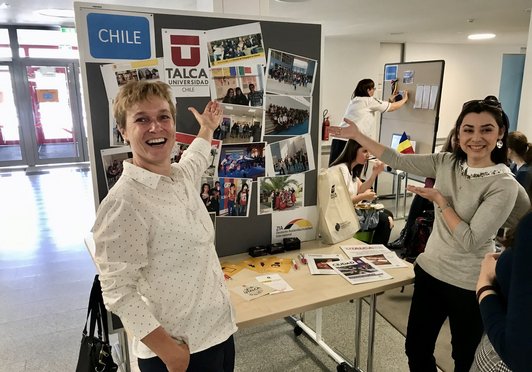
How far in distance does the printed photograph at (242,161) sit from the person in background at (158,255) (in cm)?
61

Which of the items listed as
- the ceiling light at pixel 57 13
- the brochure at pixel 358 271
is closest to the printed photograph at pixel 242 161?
the brochure at pixel 358 271

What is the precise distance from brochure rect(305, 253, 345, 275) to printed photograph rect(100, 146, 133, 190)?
3.26ft

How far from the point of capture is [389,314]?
2.95 meters

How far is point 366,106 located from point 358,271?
3067 millimetres

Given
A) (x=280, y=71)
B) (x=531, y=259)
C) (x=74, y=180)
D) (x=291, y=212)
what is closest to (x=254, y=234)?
(x=291, y=212)

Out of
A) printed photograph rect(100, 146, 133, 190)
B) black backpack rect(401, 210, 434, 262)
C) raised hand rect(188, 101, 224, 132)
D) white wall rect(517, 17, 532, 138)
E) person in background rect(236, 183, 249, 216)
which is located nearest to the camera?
printed photograph rect(100, 146, 133, 190)

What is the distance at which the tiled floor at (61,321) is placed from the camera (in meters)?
2.41

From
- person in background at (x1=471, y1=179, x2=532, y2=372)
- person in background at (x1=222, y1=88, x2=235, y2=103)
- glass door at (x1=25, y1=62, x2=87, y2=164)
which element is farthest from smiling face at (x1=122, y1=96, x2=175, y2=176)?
glass door at (x1=25, y1=62, x2=87, y2=164)

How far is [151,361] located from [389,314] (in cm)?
225

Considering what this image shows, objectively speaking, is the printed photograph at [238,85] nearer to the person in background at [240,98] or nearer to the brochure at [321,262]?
the person in background at [240,98]

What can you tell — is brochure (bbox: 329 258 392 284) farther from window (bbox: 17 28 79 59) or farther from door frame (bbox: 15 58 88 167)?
window (bbox: 17 28 79 59)

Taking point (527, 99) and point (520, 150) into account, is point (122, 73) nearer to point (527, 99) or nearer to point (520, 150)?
point (520, 150)

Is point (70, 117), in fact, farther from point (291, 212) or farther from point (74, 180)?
point (291, 212)

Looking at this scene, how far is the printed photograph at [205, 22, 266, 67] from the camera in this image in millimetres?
1763
